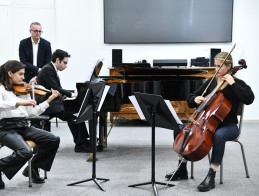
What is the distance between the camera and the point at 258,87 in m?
6.74

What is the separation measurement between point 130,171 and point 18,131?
1.18 m

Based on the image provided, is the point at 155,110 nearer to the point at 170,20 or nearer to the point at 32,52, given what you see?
the point at 32,52

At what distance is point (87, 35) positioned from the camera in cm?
671

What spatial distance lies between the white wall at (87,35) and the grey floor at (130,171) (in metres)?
1.64

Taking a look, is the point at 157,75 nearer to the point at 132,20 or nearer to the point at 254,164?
the point at 254,164

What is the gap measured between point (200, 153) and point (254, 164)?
1.33m

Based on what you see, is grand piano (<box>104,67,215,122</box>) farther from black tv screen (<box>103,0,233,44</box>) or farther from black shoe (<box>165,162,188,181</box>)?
black tv screen (<box>103,0,233,44</box>)

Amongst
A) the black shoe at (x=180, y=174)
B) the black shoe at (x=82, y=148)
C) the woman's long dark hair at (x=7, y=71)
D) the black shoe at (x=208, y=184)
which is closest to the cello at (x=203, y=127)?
the black shoe at (x=208, y=184)

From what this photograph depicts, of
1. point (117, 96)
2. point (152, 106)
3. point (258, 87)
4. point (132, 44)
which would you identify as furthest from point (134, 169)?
point (258, 87)

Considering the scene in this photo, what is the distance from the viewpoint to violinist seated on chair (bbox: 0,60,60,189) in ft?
10.2

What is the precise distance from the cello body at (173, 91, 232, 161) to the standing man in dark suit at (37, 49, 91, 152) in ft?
5.19

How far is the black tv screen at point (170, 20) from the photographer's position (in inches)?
255

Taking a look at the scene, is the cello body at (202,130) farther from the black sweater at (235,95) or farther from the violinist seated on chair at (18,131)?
the violinist seated on chair at (18,131)

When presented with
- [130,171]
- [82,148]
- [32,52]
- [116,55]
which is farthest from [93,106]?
[116,55]
